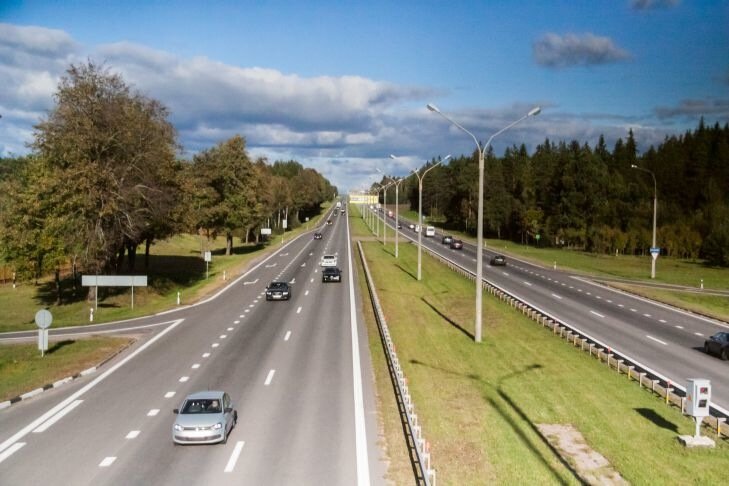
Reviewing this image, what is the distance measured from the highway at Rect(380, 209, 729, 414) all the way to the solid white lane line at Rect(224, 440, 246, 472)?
1485 centimetres

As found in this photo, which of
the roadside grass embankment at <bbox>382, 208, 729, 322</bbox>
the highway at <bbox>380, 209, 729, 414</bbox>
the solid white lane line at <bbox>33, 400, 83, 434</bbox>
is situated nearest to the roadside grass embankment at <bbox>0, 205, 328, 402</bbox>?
the solid white lane line at <bbox>33, 400, 83, 434</bbox>

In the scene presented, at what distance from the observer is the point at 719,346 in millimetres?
28453

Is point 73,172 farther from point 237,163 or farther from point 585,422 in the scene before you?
point 237,163

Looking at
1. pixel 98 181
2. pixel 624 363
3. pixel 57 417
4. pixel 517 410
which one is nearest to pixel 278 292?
pixel 98 181

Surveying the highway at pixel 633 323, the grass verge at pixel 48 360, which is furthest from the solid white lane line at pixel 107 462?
the highway at pixel 633 323

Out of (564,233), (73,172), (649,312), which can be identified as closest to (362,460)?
(649,312)

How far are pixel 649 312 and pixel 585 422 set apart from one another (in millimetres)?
26577

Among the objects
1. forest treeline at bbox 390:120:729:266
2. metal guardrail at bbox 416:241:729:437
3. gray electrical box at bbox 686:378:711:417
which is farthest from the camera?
forest treeline at bbox 390:120:729:266

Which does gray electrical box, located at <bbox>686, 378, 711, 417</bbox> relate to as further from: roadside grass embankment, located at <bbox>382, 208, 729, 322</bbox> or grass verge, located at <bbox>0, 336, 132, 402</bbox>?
roadside grass embankment, located at <bbox>382, 208, 729, 322</bbox>

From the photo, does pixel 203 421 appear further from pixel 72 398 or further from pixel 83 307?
pixel 83 307

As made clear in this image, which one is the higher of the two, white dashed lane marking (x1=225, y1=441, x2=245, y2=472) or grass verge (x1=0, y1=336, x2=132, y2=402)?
white dashed lane marking (x1=225, y1=441, x2=245, y2=472)

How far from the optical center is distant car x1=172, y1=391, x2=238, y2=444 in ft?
52.7

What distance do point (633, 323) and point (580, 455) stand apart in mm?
24021


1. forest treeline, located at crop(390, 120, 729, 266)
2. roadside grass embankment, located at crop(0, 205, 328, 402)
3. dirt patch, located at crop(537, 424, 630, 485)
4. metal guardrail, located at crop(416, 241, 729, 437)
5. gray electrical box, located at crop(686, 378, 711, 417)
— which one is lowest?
roadside grass embankment, located at crop(0, 205, 328, 402)
